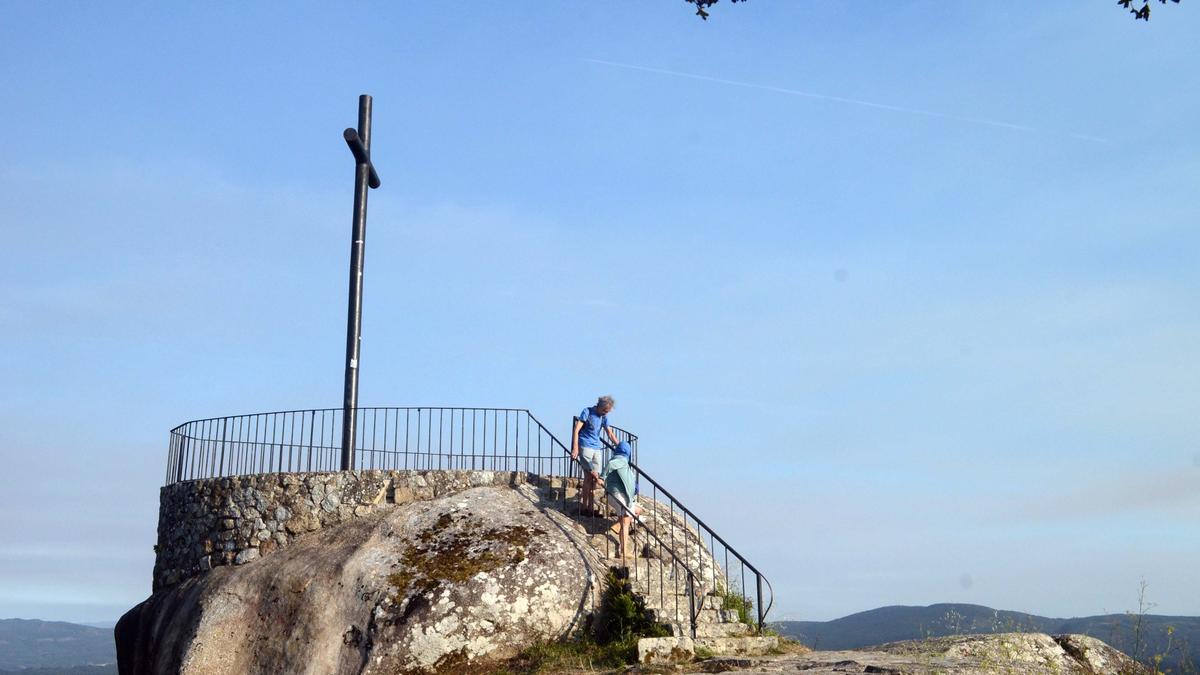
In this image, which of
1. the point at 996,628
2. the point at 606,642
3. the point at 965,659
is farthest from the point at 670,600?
the point at 996,628

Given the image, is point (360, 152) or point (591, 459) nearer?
point (591, 459)

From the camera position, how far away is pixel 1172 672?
36.9 feet

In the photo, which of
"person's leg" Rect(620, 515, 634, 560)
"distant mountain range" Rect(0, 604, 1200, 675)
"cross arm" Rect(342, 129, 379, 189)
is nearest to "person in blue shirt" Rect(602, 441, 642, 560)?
"person's leg" Rect(620, 515, 634, 560)

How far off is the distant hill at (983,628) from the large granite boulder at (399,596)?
338cm

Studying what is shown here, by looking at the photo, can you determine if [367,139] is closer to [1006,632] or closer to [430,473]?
[430,473]

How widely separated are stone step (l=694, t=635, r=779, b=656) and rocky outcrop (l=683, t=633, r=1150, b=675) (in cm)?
36

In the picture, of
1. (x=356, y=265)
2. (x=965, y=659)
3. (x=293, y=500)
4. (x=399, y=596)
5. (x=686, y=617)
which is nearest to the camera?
(x=965, y=659)

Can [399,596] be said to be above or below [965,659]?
above

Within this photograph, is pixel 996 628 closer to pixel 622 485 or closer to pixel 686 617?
pixel 686 617

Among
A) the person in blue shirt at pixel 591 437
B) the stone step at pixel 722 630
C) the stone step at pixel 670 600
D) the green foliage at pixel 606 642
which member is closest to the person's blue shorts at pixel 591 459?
the person in blue shirt at pixel 591 437

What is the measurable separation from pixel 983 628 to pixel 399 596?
10555 mm

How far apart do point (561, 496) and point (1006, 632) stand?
20.3ft

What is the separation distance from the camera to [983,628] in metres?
18.1

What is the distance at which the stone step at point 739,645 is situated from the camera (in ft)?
40.3
